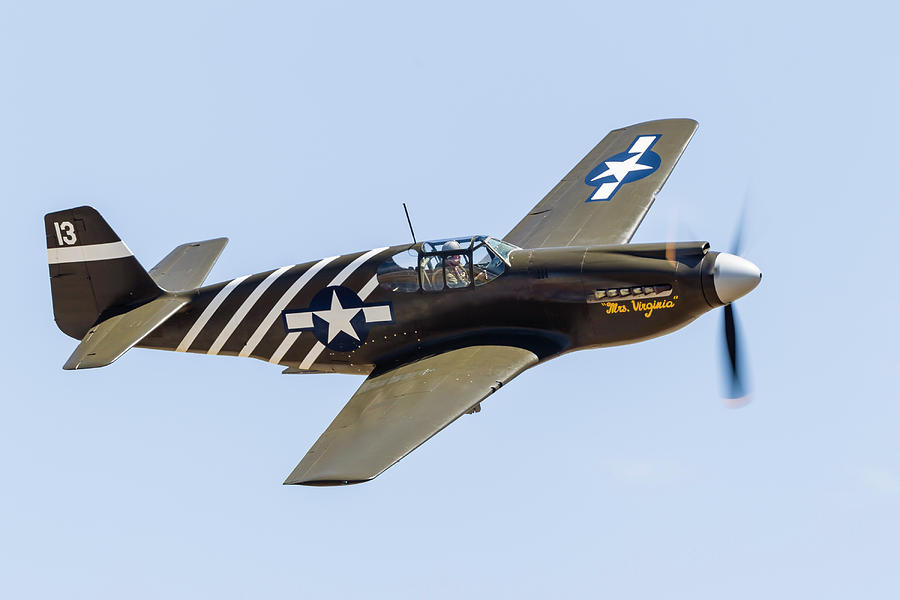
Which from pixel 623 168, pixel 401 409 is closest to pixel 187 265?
pixel 401 409

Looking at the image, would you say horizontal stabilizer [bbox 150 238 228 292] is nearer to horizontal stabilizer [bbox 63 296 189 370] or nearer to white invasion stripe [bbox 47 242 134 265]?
horizontal stabilizer [bbox 63 296 189 370]

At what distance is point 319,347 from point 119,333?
3088mm

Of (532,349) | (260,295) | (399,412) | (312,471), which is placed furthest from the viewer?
(260,295)

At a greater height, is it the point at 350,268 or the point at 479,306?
the point at 350,268

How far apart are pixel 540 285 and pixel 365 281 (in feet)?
8.48

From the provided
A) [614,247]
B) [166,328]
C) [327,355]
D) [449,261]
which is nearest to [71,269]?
[166,328]

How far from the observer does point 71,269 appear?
77.7 feet

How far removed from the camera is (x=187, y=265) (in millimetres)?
24688

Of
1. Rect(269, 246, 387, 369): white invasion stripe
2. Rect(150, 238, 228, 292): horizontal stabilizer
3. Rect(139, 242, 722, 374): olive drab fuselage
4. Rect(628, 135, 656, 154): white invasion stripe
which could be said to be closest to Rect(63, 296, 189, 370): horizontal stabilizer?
Rect(150, 238, 228, 292): horizontal stabilizer

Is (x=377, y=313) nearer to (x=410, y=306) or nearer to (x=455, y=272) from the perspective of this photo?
(x=410, y=306)

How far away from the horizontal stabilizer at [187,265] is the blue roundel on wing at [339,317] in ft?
7.44

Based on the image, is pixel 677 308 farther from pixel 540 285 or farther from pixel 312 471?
pixel 312 471

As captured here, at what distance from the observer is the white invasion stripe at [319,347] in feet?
72.3

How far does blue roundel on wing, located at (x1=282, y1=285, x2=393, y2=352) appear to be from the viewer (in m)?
22.1
